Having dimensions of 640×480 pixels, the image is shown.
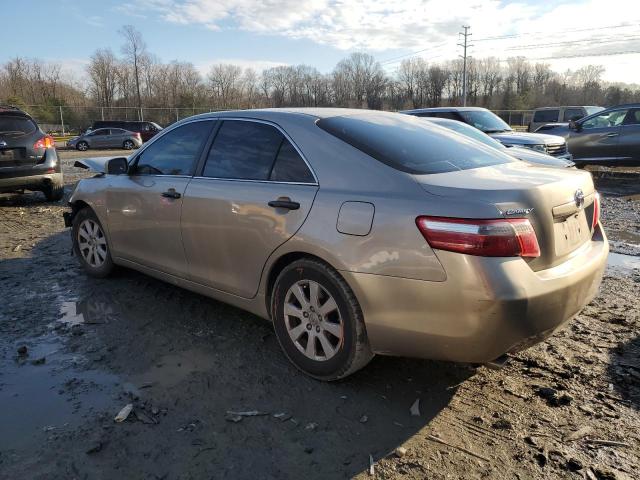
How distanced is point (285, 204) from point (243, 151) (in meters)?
0.73

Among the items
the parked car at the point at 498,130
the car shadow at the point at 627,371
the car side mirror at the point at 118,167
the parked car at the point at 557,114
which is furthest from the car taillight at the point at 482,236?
the parked car at the point at 557,114

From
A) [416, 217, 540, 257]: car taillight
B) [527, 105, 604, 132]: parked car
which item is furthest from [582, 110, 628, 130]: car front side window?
[416, 217, 540, 257]: car taillight

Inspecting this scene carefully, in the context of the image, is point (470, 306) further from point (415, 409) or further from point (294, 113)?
point (294, 113)

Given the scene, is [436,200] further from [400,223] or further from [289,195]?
[289,195]

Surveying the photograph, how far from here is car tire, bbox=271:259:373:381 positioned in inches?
114

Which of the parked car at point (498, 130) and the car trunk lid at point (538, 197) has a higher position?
the parked car at point (498, 130)

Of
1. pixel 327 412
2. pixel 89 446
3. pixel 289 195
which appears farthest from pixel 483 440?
pixel 89 446

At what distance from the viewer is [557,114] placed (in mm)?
26484

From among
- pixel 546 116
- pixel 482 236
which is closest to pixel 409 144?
pixel 482 236

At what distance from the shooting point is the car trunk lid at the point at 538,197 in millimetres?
2564

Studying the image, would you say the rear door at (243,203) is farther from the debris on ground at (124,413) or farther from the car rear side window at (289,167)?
the debris on ground at (124,413)

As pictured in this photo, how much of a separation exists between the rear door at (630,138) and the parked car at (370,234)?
1178 cm

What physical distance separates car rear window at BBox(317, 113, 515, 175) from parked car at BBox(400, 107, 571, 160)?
27.2 feet

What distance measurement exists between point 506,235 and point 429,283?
0.44 meters
